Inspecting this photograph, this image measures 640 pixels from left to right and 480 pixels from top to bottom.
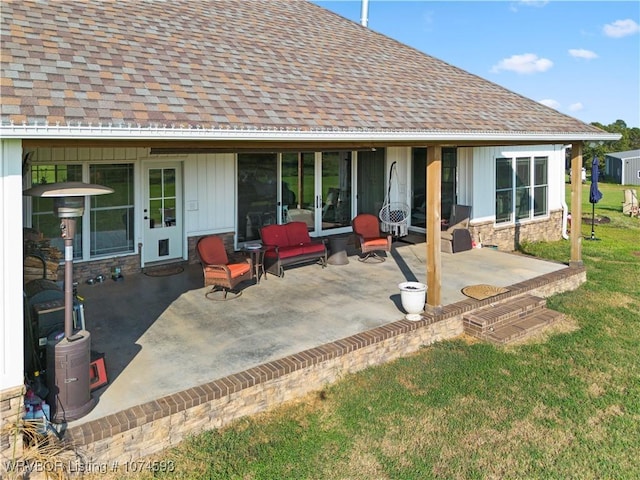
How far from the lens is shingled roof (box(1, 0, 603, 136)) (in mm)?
5145

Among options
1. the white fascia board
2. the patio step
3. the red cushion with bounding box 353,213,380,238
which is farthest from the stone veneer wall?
the patio step

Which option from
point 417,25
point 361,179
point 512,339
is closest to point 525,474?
point 512,339

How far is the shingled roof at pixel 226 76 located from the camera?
16.9 ft

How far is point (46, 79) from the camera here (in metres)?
5.07

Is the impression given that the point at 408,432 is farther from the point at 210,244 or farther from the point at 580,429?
the point at 210,244

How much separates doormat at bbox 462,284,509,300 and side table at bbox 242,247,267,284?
3.59 meters

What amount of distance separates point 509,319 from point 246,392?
179 inches

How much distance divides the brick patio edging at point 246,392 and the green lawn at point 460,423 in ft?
0.48

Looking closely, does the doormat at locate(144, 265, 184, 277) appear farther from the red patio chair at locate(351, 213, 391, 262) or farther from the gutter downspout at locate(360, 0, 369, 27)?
the gutter downspout at locate(360, 0, 369, 27)

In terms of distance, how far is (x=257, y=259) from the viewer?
9125 millimetres

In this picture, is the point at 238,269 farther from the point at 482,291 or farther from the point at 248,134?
the point at 482,291

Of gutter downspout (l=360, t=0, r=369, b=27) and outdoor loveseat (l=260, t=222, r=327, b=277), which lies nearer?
outdoor loveseat (l=260, t=222, r=327, b=277)

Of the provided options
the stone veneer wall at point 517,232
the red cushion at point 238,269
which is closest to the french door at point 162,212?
the red cushion at point 238,269

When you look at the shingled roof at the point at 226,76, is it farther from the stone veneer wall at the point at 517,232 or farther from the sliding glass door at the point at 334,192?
the stone veneer wall at the point at 517,232
